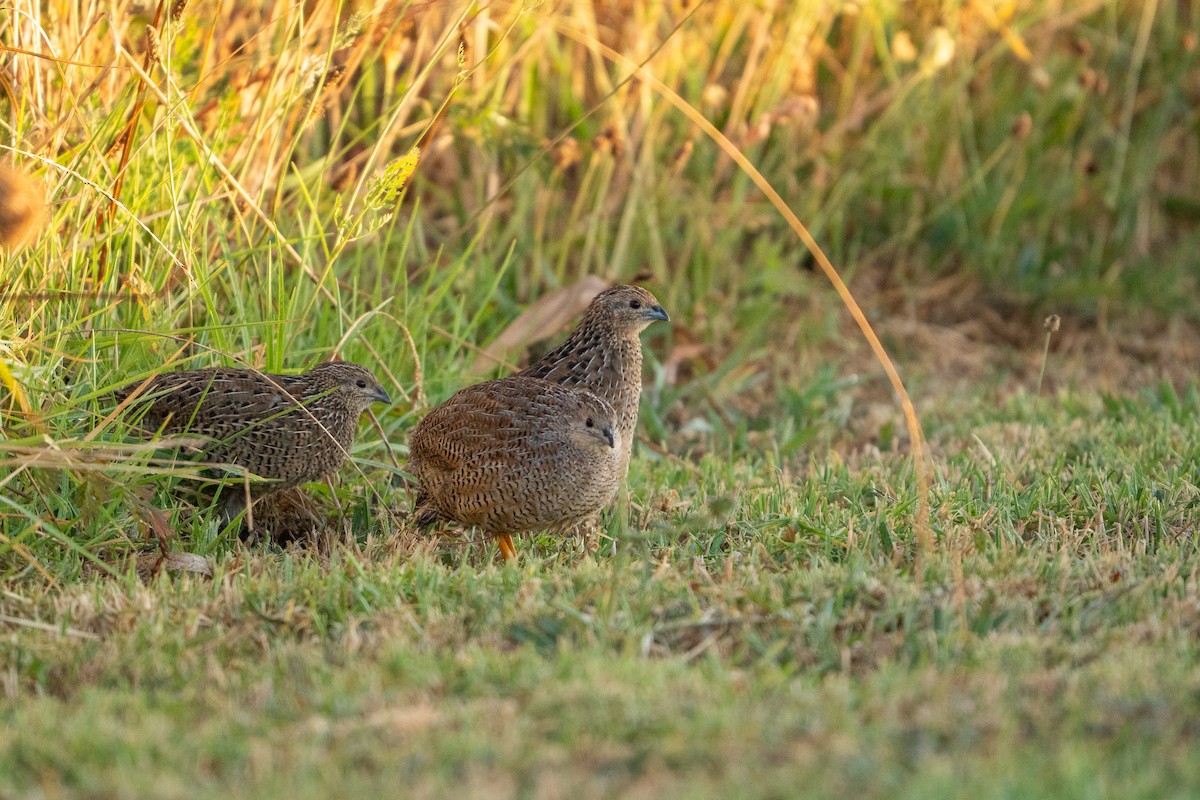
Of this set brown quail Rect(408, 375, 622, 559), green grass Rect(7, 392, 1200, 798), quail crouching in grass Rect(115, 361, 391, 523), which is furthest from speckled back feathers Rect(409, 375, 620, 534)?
quail crouching in grass Rect(115, 361, 391, 523)

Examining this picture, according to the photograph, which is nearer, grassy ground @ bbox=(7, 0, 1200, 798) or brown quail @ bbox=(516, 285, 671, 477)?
grassy ground @ bbox=(7, 0, 1200, 798)

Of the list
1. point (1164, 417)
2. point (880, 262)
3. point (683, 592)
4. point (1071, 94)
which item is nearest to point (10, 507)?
point (683, 592)

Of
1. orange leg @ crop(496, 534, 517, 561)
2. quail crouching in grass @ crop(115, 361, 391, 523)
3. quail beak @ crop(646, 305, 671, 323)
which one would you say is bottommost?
orange leg @ crop(496, 534, 517, 561)

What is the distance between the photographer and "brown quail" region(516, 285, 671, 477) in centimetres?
526

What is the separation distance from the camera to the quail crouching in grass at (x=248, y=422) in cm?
471

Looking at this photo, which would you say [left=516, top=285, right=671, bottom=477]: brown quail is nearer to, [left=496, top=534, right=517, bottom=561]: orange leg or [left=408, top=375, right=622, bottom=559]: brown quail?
[left=408, top=375, right=622, bottom=559]: brown quail

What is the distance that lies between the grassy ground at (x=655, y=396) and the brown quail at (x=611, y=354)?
36 centimetres

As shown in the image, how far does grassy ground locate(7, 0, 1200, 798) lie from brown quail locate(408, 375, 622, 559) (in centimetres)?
18

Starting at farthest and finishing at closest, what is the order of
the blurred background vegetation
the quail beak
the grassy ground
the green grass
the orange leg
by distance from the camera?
the quail beak < the blurred background vegetation < the orange leg < the grassy ground < the green grass

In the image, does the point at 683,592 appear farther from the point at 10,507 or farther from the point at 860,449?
the point at 860,449

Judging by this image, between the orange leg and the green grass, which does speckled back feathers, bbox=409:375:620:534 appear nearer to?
the orange leg

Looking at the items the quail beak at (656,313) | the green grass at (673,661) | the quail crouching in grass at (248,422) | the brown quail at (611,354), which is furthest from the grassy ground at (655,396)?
the quail beak at (656,313)

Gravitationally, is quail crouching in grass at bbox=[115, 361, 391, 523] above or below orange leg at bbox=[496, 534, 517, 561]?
above

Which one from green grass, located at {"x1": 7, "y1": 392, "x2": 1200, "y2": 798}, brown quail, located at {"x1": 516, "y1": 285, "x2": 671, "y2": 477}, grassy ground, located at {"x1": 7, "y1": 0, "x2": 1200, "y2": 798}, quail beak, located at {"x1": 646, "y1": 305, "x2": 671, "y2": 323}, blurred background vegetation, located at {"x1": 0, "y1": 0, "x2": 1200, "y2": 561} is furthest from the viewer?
quail beak, located at {"x1": 646, "y1": 305, "x2": 671, "y2": 323}
